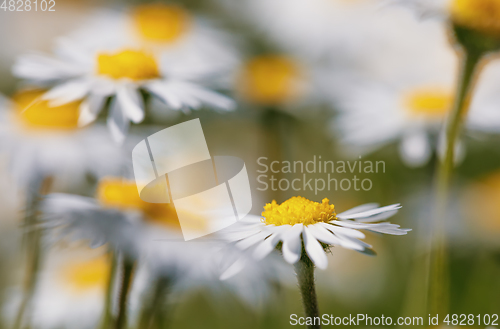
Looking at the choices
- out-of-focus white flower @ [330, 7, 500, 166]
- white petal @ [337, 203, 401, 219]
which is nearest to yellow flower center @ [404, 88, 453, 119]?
out-of-focus white flower @ [330, 7, 500, 166]

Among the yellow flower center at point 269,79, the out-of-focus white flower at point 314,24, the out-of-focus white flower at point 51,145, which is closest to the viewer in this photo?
the out-of-focus white flower at point 51,145

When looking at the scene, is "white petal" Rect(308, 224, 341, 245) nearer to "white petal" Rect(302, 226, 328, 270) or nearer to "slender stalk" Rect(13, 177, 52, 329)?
"white petal" Rect(302, 226, 328, 270)

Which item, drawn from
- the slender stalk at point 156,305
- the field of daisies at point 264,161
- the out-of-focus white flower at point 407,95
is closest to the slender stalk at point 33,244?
the field of daisies at point 264,161

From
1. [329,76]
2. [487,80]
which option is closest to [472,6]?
[487,80]

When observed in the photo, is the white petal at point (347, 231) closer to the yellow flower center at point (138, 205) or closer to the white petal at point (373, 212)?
the white petal at point (373, 212)

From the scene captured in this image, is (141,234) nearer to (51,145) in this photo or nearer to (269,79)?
(51,145)

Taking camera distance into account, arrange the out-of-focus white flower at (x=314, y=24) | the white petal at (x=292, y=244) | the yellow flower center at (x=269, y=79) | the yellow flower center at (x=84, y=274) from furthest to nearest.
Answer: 1. the out-of-focus white flower at (x=314, y=24)
2. the yellow flower center at (x=269, y=79)
3. the yellow flower center at (x=84, y=274)
4. the white petal at (x=292, y=244)

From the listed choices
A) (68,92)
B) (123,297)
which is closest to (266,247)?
(123,297)

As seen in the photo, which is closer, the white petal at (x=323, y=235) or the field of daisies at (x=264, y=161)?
the white petal at (x=323, y=235)
